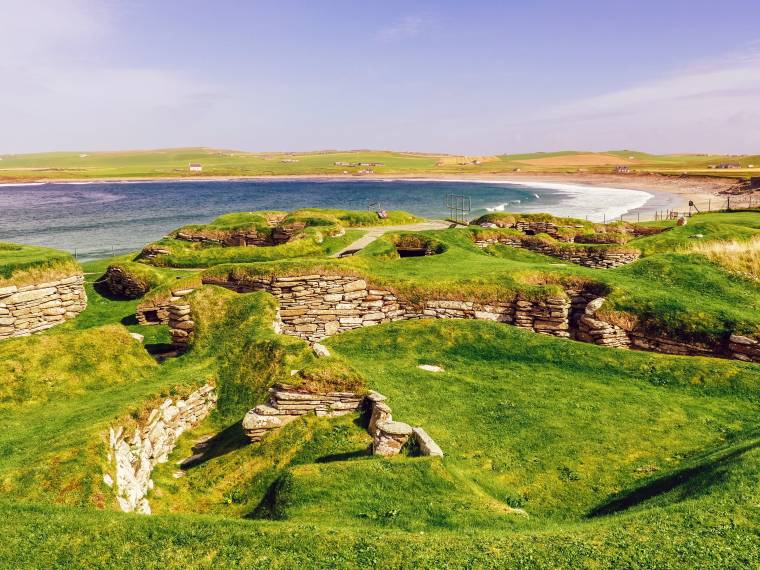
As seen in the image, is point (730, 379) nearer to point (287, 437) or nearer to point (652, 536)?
point (652, 536)

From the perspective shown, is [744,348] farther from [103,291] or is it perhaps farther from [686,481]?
[103,291]

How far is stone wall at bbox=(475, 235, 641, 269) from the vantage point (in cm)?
3195

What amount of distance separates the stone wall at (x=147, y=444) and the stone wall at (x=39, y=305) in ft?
39.5

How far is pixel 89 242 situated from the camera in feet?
206

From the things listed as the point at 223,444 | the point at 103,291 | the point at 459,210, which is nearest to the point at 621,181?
the point at 459,210

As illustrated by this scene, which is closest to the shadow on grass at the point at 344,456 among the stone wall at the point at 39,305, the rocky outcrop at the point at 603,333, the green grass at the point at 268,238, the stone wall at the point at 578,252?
the rocky outcrop at the point at 603,333

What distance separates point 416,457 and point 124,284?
23.1 m

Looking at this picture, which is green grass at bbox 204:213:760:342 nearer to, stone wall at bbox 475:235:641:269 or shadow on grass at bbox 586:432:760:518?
stone wall at bbox 475:235:641:269

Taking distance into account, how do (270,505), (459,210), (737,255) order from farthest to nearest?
1. (459,210)
2. (737,255)
3. (270,505)

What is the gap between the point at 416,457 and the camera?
36.5 ft

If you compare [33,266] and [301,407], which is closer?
[301,407]

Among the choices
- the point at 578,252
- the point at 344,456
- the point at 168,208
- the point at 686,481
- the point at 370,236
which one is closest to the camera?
the point at 686,481

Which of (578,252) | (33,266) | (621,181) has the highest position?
(621,181)

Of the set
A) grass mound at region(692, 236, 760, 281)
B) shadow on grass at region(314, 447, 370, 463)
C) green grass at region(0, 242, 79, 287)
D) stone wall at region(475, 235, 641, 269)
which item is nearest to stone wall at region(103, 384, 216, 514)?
shadow on grass at region(314, 447, 370, 463)
